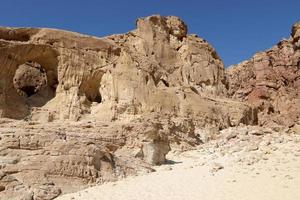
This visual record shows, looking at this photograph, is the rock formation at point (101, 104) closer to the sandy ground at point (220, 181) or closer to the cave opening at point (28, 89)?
the cave opening at point (28, 89)

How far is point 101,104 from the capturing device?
25.6 metres

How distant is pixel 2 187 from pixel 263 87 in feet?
169

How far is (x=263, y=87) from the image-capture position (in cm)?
6081

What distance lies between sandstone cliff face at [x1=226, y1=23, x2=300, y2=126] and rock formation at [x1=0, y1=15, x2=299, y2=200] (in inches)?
925

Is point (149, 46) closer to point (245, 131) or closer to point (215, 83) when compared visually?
point (215, 83)

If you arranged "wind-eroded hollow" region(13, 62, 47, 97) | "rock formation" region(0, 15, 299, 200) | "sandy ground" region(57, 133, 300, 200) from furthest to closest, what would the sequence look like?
"wind-eroded hollow" region(13, 62, 47, 97) < "rock formation" region(0, 15, 299, 200) < "sandy ground" region(57, 133, 300, 200)

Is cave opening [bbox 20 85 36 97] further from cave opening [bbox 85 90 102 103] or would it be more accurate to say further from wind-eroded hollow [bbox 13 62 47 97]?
cave opening [bbox 85 90 102 103]

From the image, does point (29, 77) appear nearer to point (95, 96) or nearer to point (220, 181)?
point (95, 96)

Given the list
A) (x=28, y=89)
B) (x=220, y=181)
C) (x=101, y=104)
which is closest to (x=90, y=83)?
(x=101, y=104)

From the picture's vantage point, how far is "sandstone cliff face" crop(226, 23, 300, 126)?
57.3m

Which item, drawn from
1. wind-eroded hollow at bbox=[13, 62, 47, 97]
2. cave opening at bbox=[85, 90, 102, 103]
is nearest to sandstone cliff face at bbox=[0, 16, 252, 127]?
cave opening at bbox=[85, 90, 102, 103]

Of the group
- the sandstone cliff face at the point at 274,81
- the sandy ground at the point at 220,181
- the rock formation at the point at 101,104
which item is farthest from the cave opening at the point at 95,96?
the sandstone cliff face at the point at 274,81

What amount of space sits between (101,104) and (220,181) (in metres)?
12.5

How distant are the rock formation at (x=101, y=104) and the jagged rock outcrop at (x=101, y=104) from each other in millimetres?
40
